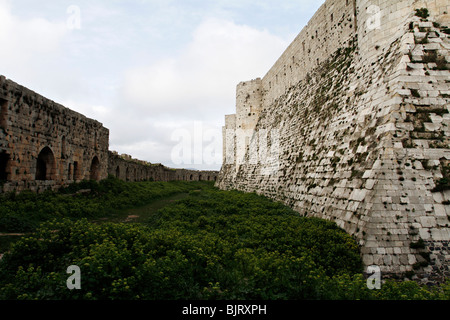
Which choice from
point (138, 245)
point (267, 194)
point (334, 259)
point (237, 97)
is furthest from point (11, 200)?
point (237, 97)

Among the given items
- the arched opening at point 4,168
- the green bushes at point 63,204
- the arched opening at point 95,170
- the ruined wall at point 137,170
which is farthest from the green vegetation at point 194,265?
the ruined wall at point 137,170

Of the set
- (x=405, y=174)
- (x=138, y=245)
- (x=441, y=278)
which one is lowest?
(x=441, y=278)

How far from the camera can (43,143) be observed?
11391mm

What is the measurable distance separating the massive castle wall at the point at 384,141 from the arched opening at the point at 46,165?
11.2 meters

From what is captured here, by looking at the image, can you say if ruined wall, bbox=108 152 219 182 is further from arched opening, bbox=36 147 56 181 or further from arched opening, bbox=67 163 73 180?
arched opening, bbox=36 147 56 181

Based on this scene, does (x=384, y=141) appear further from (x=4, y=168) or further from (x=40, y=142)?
(x=40, y=142)

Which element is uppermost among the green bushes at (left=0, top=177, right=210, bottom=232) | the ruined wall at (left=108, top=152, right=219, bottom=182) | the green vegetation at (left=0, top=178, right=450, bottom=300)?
the ruined wall at (left=108, top=152, right=219, bottom=182)

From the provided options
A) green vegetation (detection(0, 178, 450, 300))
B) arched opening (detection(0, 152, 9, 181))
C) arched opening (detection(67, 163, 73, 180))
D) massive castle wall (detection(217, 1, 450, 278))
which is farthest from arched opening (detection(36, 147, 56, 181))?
massive castle wall (detection(217, 1, 450, 278))

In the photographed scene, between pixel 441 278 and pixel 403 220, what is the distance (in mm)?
1218

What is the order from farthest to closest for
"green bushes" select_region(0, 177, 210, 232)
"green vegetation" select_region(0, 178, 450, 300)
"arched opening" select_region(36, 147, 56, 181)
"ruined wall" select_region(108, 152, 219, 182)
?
"ruined wall" select_region(108, 152, 219, 182) < "arched opening" select_region(36, 147, 56, 181) < "green bushes" select_region(0, 177, 210, 232) < "green vegetation" select_region(0, 178, 450, 300)

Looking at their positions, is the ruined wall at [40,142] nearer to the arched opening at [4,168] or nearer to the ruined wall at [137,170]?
the arched opening at [4,168]

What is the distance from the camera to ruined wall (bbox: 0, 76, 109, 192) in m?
9.45

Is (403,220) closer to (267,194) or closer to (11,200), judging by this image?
(267,194)
